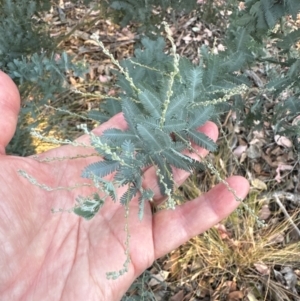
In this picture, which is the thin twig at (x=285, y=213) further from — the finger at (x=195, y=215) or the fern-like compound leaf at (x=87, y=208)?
the fern-like compound leaf at (x=87, y=208)

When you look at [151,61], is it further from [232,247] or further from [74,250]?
[232,247]

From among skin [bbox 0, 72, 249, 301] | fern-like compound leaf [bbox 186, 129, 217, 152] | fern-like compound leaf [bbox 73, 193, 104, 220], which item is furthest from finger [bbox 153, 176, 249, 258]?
fern-like compound leaf [bbox 73, 193, 104, 220]

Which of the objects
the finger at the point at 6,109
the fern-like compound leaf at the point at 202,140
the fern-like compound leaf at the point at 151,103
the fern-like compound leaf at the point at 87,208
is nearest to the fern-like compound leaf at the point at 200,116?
the fern-like compound leaf at the point at 202,140

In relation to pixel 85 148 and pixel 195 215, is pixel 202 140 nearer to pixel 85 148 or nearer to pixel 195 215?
pixel 195 215

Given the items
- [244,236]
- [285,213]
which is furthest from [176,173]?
[285,213]

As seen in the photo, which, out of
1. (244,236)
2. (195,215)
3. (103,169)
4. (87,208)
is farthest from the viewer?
(244,236)

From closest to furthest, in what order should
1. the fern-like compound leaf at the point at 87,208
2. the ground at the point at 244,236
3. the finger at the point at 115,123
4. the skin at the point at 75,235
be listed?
1. the fern-like compound leaf at the point at 87,208
2. the skin at the point at 75,235
3. the finger at the point at 115,123
4. the ground at the point at 244,236

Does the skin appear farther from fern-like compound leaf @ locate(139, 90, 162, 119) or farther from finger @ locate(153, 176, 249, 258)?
fern-like compound leaf @ locate(139, 90, 162, 119)
